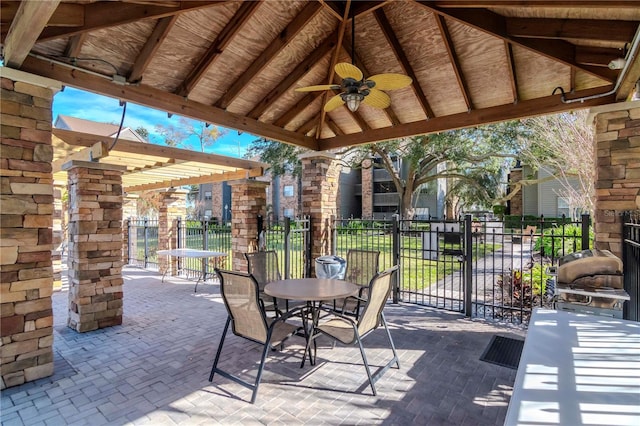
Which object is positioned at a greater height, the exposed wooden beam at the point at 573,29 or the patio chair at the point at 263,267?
the exposed wooden beam at the point at 573,29

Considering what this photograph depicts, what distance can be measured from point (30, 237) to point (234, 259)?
160 inches

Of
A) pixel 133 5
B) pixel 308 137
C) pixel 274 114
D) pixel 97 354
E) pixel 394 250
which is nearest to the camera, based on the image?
pixel 133 5

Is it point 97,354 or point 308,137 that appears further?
point 308,137

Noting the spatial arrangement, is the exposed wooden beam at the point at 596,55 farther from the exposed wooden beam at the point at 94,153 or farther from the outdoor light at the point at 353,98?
the exposed wooden beam at the point at 94,153

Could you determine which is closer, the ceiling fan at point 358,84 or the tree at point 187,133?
the ceiling fan at point 358,84

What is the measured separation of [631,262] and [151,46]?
5.26m

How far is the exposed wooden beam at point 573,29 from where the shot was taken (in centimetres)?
288

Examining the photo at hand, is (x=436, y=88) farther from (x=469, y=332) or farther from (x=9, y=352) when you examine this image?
(x=9, y=352)

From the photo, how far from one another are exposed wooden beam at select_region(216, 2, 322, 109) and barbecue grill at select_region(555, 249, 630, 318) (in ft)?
11.3

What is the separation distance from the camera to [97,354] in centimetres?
374

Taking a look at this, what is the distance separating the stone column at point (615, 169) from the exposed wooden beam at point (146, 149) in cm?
538

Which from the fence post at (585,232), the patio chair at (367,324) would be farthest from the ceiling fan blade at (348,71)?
the fence post at (585,232)

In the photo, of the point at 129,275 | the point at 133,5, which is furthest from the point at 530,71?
the point at 129,275

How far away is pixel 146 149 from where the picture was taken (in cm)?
488
